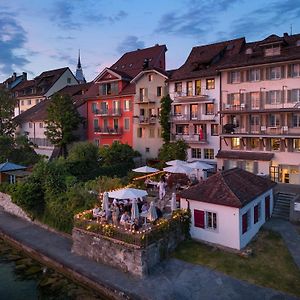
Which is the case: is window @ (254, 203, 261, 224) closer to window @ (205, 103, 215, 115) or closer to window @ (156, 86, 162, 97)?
window @ (205, 103, 215, 115)

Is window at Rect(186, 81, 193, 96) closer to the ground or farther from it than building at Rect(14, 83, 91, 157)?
farther from it

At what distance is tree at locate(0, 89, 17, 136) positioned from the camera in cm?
5597

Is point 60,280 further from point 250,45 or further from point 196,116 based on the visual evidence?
point 250,45

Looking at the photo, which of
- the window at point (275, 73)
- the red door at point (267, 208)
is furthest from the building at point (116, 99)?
the red door at point (267, 208)

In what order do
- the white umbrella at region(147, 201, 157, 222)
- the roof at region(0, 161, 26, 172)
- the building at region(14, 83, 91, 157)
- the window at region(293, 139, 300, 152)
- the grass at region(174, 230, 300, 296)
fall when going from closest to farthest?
the grass at region(174, 230, 300, 296)
the white umbrella at region(147, 201, 157, 222)
the window at region(293, 139, 300, 152)
the roof at region(0, 161, 26, 172)
the building at region(14, 83, 91, 157)

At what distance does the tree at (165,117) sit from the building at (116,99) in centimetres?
610

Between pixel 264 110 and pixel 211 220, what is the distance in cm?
1748

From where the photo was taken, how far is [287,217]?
1033 inches

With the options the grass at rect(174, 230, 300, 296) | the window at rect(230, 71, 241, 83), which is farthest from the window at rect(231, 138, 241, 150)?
the grass at rect(174, 230, 300, 296)

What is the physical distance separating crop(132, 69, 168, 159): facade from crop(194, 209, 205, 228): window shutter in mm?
23747

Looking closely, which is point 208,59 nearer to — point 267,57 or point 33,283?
point 267,57

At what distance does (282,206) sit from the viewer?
27.5 meters

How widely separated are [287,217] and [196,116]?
18.5m

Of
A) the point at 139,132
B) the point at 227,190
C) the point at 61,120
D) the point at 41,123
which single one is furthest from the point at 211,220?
the point at 41,123
